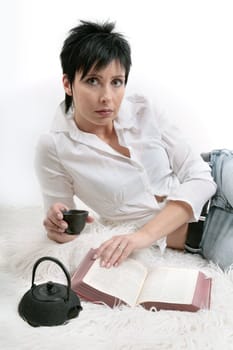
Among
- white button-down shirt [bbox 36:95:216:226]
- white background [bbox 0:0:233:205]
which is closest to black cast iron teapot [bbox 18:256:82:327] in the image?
white button-down shirt [bbox 36:95:216:226]

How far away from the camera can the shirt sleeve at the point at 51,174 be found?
5.15 ft

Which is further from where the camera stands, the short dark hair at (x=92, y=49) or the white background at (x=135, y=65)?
the white background at (x=135, y=65)

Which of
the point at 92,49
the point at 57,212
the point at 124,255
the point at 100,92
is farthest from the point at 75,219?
the point at 92,49

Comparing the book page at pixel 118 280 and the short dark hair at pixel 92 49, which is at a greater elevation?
the short dark hair at pixel 92 49

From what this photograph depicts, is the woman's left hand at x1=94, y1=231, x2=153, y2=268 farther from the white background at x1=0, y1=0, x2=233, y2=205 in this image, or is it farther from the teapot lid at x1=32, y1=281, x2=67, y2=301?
the white background at x1=0, y1=0, x2=233, y2=205

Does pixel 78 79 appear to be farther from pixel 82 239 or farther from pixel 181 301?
pixel 181 301

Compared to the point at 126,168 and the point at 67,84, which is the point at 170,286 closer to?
the point at 126,168

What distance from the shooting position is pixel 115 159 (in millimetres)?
1579

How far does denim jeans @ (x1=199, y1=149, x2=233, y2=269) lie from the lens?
4.97 ft

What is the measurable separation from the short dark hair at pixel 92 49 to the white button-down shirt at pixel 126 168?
0.17 metres

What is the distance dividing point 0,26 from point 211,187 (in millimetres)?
1038

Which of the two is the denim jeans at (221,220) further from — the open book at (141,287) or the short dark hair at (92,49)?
the short dark hair at (92,49)

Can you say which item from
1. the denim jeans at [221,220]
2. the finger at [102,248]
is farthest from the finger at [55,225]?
the denim jeans at [221,220]

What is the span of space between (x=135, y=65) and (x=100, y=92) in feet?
2.31
